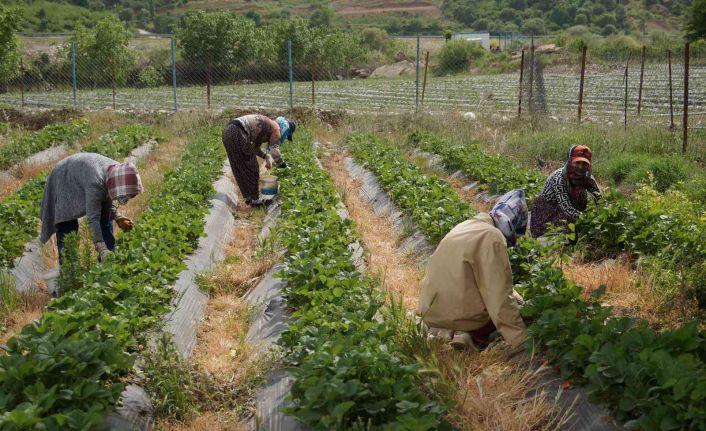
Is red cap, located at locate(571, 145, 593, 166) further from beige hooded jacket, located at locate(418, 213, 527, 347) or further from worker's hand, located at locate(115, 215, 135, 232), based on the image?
worker's hand, located at locate(115, 215, 135, 232)

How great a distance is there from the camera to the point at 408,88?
99.6 feet

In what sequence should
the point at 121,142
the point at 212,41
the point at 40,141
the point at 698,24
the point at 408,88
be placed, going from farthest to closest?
the point at 212,41, the point at 408,88, the point at 698,24, the point at 40,141, the point at 121,142

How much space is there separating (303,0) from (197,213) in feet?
407

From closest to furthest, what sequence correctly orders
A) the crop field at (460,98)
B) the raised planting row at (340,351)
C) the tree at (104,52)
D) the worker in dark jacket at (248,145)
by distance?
the raised planting row at (340,351)
the worker in dark jacket at (248,145)
the crop field at (460,98)
the tree at (104,52)

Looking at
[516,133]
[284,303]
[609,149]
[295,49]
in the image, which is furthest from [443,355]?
[295,49]

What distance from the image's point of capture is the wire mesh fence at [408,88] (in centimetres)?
1697

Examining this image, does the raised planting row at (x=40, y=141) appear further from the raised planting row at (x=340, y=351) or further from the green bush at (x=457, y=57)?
the green bush at (x=457, y=57)

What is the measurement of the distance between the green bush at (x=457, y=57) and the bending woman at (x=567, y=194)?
37494 mm

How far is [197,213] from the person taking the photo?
7348mm

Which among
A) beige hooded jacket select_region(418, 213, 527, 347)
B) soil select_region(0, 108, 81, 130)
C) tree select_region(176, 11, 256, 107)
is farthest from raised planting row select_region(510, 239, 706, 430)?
tree select_region(176, 11, 256, 107)

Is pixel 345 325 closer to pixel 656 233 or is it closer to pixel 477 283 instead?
pixel 477 283

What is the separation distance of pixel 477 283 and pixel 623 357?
1.22m

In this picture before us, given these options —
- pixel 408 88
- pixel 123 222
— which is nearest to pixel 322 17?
pixel 408 88

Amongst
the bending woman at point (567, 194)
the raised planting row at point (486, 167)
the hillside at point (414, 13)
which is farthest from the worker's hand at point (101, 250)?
the hillside at point (414, 13)
